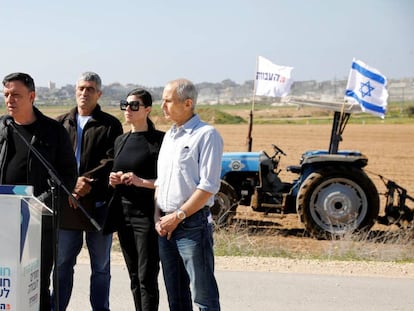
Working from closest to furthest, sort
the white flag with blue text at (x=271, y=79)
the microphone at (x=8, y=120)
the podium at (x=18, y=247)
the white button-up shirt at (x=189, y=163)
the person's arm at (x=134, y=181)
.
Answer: the podium at (x=18, y=247), the microphone at (x=8, y=120), the white button-up shirt at (x=189, y=163), the person's arm at (x=134, y=181), the white flag with blue text at (x=271, y=79)

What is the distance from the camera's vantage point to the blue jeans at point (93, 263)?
4.48 m

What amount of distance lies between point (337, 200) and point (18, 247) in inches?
282

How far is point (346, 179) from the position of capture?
930 cm

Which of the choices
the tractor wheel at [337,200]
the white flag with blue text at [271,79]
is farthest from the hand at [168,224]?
the white flag with blue text at [271,79]

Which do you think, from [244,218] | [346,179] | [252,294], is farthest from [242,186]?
[252,294]

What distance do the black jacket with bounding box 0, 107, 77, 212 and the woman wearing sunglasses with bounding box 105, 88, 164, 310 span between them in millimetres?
335

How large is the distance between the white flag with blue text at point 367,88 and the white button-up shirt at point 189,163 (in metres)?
6.27

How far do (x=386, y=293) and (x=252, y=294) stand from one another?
117 cm

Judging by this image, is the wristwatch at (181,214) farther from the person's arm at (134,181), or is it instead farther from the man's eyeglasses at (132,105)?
the man's eyeglasses at (132,105)

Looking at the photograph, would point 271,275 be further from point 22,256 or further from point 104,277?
point 22,256

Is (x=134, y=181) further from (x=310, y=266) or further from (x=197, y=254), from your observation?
(x=310, y=266)

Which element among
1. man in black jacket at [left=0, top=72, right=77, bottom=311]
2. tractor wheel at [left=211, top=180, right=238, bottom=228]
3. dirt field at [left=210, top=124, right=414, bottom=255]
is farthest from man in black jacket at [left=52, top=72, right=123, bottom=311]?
tractor wheel at [left=211, top=180, right=238, bottom=228]

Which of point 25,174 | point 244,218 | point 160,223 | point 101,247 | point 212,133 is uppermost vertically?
point 212,133

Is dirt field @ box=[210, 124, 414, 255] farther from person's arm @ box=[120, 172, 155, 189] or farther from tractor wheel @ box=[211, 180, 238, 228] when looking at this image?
person's arm @ box=[120, 172, 155, 189]
